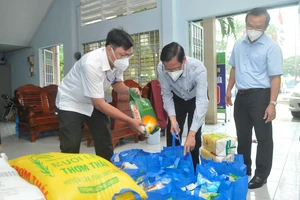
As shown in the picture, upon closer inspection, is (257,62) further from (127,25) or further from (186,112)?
(127,25)

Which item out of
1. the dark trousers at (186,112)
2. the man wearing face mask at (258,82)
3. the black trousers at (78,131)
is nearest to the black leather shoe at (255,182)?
the man wearing face mask at (258,82)

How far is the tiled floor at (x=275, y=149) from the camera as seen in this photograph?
178 centimetres

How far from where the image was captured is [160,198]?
A: 2.82ft

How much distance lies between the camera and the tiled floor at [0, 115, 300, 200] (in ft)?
5.84

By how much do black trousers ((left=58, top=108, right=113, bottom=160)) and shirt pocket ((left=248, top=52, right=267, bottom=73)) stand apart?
106 cm

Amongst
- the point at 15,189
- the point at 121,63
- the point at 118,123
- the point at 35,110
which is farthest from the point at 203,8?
the point at 15,189

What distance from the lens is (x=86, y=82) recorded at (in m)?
1.34

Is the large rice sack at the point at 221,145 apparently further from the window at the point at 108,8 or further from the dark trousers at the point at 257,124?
the window at the point at 108,8

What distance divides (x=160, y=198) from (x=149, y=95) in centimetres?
276

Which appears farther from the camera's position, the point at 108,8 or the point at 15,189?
the point at 108,8

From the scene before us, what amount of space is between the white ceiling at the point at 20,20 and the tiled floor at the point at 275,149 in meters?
2.46

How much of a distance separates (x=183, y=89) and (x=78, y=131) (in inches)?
28.3

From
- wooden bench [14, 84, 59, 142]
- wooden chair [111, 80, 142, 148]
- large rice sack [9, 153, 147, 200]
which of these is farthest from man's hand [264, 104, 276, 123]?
wooden bench [14, 84, 59, 142]

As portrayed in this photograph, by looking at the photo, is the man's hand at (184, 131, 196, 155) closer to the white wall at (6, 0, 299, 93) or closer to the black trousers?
the black trousers
